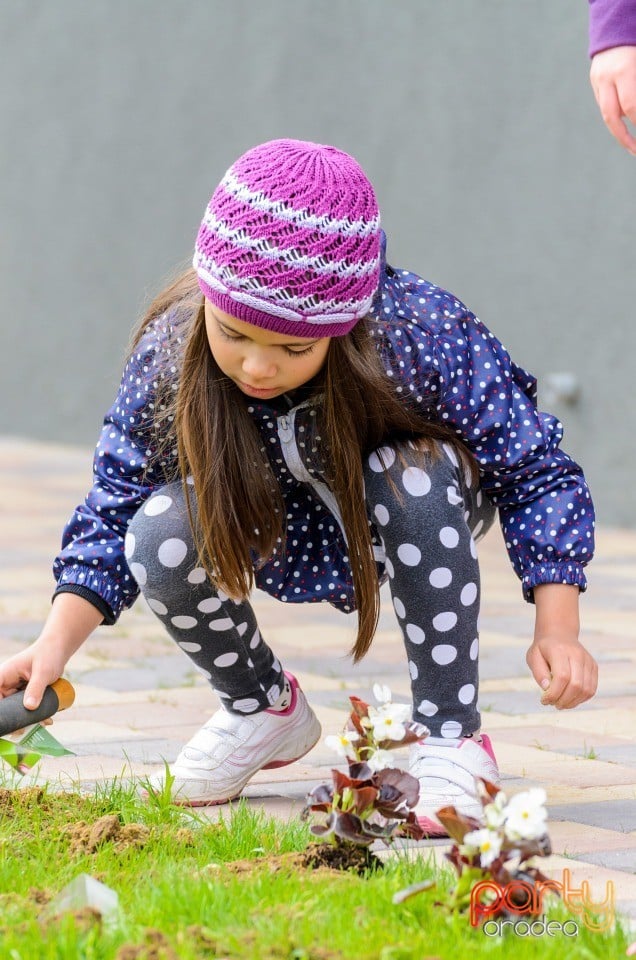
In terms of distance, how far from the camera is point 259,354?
214cm

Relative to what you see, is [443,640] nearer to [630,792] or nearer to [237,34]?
[630,792]

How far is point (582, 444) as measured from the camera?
5754 millimetres

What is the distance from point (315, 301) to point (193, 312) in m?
0.32

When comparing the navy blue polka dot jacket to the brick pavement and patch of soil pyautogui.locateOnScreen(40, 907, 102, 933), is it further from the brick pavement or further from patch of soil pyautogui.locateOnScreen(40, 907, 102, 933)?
patch of soil pyautogui.locateOnScreen(40, 907, 102, 933)

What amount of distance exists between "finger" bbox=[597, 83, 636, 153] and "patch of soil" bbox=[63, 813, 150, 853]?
3.67 feet

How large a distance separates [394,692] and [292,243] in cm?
132

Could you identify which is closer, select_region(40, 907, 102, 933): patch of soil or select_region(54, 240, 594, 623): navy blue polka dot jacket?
select_region(40, 907, 102, 933): patch of soil

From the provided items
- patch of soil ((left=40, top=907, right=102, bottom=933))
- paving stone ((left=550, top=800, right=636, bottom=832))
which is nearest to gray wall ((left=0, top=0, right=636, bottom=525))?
paving stone ((left=550, top=800, right=636, bottom=832))

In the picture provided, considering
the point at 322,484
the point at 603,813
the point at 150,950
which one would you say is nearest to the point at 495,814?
the point at 150,950

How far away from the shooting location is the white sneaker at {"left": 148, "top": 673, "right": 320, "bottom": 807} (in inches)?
92.3

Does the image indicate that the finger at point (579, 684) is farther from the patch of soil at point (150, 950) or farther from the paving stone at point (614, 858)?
the patch of soil at point (150, 950)

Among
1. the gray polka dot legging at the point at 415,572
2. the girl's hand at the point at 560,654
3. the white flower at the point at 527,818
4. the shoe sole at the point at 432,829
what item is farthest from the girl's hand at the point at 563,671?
the white flower at the point at 527,818

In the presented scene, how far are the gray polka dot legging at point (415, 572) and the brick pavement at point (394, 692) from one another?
250 mm

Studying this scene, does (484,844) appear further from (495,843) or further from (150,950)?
(150,950)
